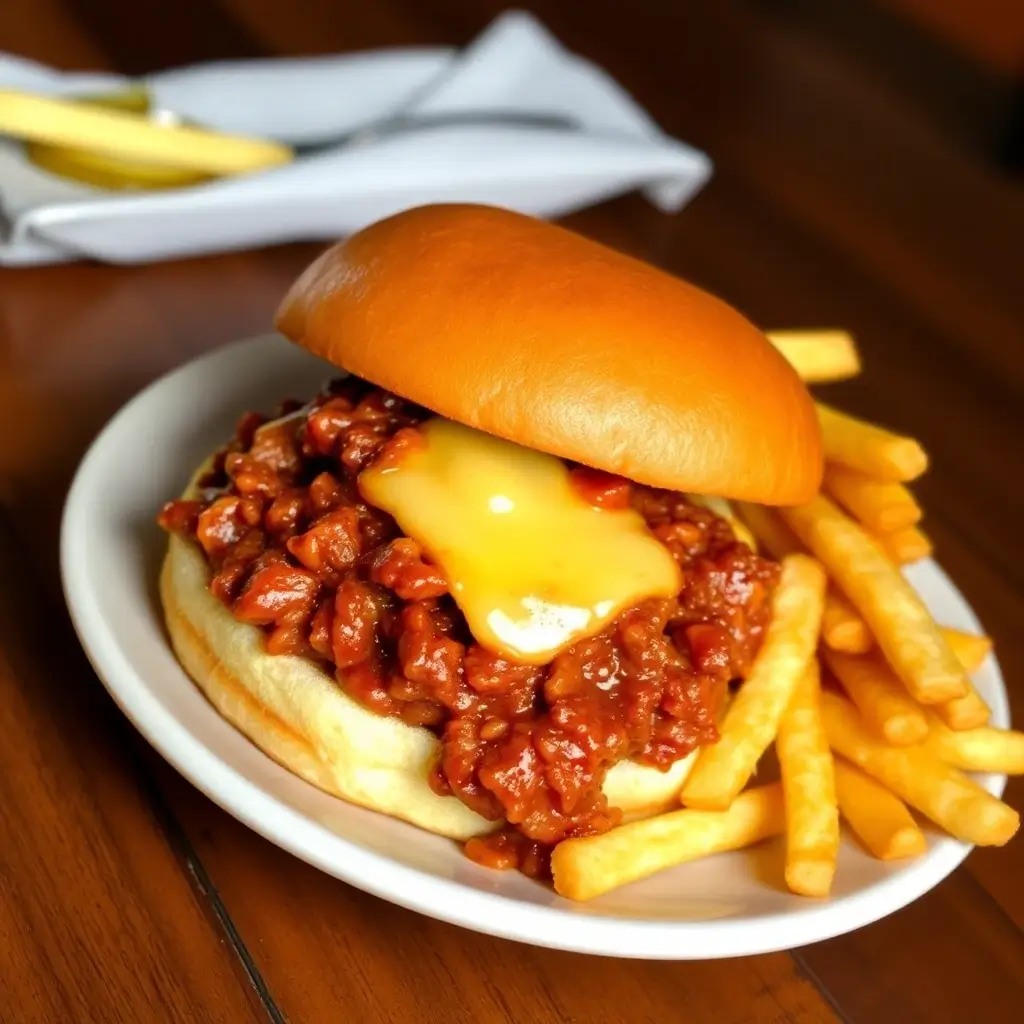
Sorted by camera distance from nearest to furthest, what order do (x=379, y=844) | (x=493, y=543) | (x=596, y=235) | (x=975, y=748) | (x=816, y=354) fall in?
1. (x=379, y=844)
2. (x=493, y=543)
3. (x=975, y=748)
4. (x=816, y=354)
5. (x=596, y=235)

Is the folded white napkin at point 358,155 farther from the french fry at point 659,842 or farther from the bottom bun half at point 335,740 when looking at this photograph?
the french fry at point 659,842

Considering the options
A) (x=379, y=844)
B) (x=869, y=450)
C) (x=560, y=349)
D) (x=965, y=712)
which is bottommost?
(x=379, y=844)

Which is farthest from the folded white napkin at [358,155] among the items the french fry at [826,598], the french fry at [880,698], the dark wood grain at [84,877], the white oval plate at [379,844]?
the french fry at [880,698]

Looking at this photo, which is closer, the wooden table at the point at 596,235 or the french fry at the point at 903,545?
the wooden table at the point at 596,235

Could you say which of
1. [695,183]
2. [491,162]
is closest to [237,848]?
[491,162]

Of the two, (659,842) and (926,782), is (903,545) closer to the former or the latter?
(926,782)

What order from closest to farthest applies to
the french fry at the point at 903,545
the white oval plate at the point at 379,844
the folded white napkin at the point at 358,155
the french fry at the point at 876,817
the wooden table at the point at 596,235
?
1. the white oval plate at the point at 379,844
2. the wooden table at the point at 596,235
3. the french fry at the point at 876,817
4. the french fry at the point at 903,545
5. the folded white napkin at the point at 358,155

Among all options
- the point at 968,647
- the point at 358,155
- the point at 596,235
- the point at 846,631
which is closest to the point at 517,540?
the point at 846,631
